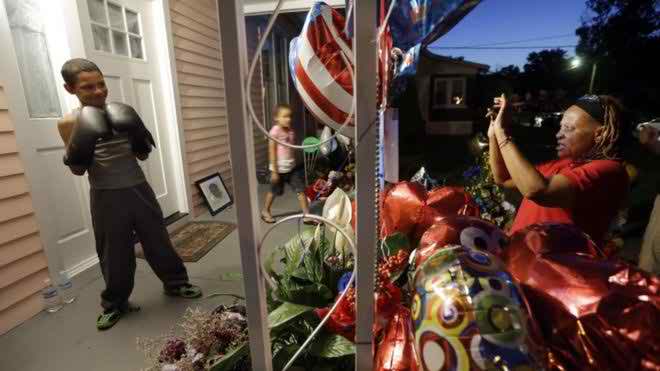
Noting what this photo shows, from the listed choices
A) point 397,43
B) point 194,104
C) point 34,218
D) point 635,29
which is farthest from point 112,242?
point 635,29

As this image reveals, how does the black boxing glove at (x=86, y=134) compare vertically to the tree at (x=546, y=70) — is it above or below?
below

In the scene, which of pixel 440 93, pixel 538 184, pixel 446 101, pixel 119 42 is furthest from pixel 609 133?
pixel 440 93

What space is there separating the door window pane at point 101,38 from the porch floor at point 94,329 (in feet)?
5.50

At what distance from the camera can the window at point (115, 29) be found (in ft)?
8.18

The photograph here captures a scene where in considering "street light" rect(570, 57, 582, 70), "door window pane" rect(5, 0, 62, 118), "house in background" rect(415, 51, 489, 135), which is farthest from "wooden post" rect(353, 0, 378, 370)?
"street light" rect(570, 57, 582, 70)

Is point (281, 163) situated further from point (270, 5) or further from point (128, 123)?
point (270, 5)

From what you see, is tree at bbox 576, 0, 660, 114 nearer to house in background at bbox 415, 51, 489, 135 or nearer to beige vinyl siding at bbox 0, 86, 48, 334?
house in background at bbox 415, 51, 489, 135

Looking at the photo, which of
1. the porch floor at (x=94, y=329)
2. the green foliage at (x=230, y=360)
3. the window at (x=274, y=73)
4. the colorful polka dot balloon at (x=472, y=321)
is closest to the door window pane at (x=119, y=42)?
the porch floor at (x=94, y=329)

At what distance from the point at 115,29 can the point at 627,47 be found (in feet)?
25.0

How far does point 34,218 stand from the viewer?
195 cm

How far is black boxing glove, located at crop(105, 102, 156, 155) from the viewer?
1.59m

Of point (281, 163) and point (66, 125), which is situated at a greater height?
point (66, 125)

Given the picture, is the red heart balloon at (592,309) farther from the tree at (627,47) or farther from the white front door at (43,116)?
the tree at (627,47)

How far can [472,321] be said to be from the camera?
503mm
